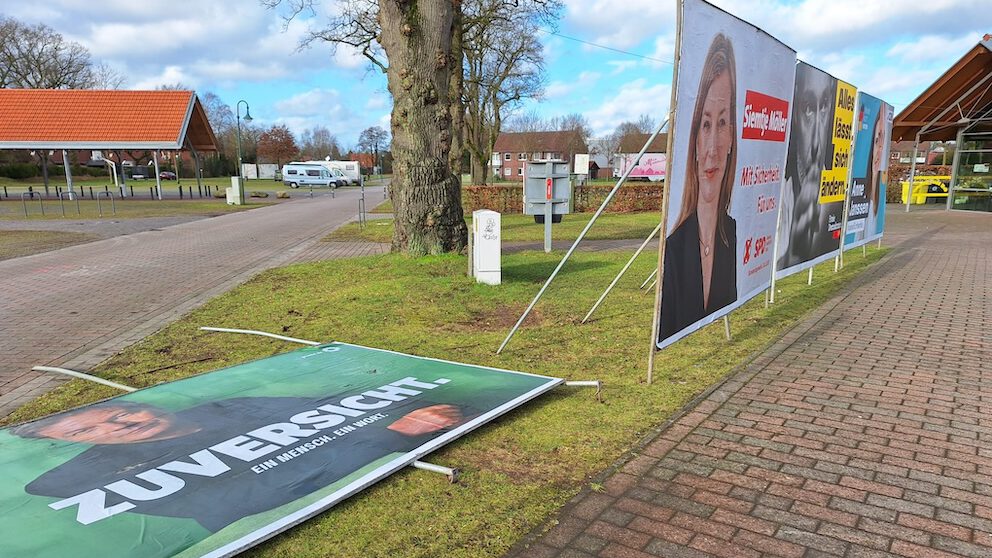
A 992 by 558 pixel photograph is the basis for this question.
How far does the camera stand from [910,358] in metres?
5.48

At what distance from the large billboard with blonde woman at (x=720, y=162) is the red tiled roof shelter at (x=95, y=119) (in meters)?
35.4

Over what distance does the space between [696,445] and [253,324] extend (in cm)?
510

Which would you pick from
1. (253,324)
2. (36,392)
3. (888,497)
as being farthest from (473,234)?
(888,497)

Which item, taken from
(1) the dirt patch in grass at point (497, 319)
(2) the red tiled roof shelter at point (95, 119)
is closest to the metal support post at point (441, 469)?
(1) the dirt patch in grass at point (497, 319)

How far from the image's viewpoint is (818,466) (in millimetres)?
3377

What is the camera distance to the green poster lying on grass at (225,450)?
2547 mm

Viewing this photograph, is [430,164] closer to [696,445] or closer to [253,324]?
[253,324]

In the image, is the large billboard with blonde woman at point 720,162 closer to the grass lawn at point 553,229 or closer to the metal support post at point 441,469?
the metal support post at point 441,469

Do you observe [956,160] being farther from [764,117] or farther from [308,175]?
[308,175]

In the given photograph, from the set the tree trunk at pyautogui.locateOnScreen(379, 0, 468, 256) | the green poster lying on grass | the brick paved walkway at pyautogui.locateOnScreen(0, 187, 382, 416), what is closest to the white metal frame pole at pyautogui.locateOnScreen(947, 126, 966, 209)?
the tree trunk at pyautogui.locateOnScreen(379, 0, 468, 256)

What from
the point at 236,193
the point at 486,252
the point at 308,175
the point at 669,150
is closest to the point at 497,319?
the point at 486,252

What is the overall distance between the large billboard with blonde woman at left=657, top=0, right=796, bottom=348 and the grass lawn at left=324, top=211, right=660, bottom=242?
31.8 feet

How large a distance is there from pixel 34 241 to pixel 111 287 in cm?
895

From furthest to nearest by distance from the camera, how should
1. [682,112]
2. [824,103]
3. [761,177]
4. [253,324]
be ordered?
[824,103]
[253,324]
[761,177]
[682,112]
